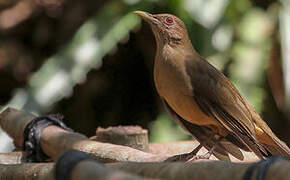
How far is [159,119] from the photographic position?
6.85 meters

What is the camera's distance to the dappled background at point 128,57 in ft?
21.6

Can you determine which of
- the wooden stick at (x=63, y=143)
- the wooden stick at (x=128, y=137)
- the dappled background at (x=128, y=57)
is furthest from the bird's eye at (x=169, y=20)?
the dappled background at (x=128, y=57)

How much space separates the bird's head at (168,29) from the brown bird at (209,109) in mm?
187

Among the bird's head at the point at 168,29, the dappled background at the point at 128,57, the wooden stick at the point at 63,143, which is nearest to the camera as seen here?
the wooden stick at the point at 63,143

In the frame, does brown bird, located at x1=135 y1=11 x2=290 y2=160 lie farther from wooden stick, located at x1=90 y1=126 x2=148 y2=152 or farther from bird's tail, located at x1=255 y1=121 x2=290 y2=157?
wooden stick, located at x1=90 y1=126 x2=148 y2=152

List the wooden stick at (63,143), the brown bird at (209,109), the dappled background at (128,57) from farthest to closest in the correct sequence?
the dappled background at (128,57) → the brown bird at (209,109) → the wooden stick at (63,143)

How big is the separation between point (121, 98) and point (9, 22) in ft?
6.53

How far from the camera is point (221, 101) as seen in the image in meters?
3.91

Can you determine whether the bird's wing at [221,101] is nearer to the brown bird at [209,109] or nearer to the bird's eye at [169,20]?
the brown bird at [209,109]

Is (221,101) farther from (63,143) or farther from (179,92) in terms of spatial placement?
(63,143)

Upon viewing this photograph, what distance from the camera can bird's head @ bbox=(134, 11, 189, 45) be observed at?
4289mm

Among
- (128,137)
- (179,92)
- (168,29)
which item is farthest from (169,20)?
(128,137)

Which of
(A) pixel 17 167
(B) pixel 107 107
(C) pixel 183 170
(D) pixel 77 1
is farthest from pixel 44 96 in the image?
(C) pixel 183 170

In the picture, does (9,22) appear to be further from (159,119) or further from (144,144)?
(144,144)
